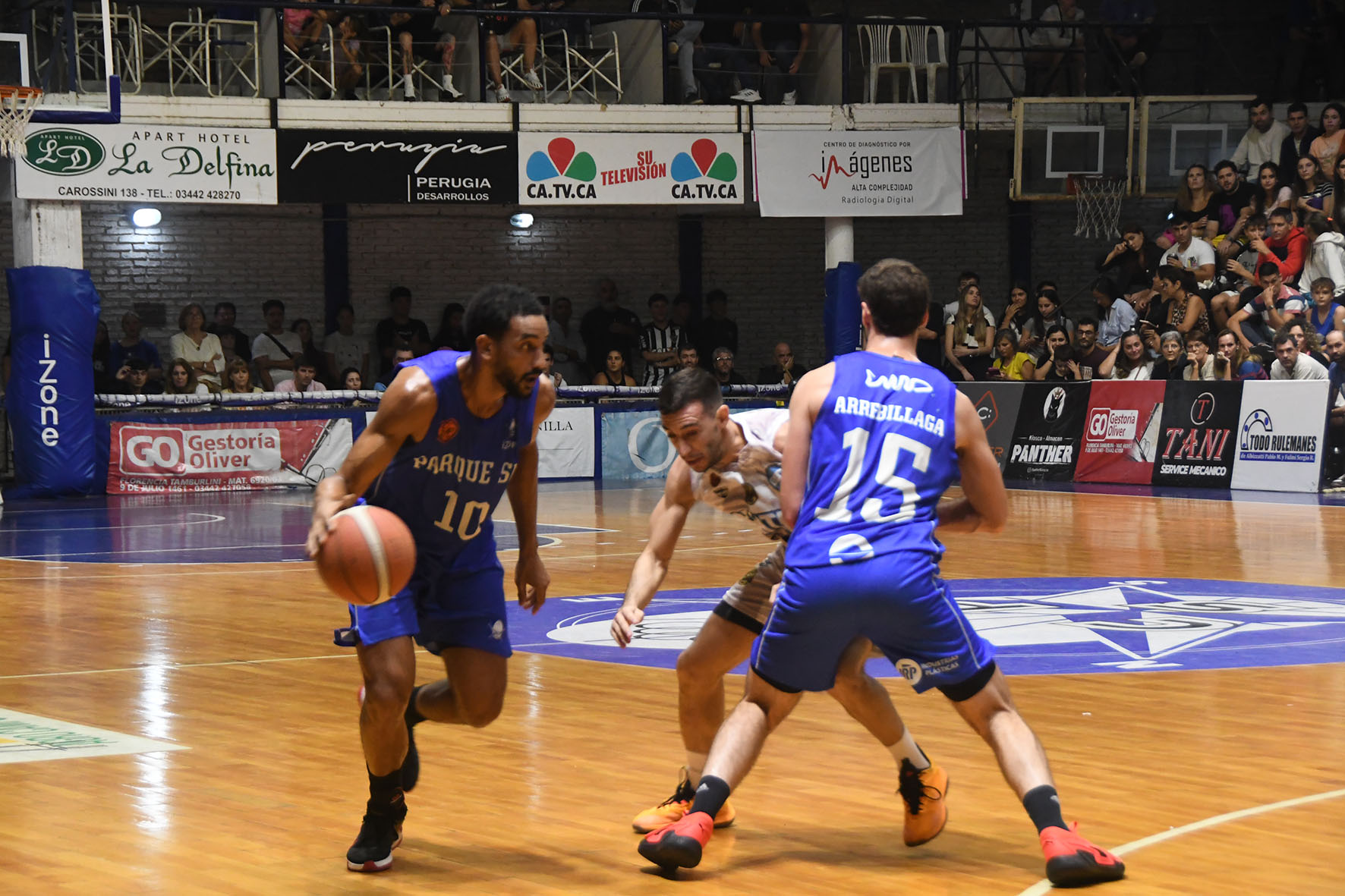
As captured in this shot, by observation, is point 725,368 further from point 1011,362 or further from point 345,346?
point 345,346

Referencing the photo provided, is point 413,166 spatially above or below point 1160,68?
below

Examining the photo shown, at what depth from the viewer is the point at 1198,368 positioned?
17281 mm

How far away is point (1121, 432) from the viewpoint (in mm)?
18125

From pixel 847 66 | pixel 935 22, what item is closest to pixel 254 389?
pixel 847 66

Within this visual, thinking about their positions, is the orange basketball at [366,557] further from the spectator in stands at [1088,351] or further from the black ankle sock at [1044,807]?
the spectator in stands at [1088,351]

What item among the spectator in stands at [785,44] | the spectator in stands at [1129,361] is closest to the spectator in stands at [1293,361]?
the spectator in stands at [1129,361]

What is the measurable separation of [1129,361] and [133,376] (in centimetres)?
1148

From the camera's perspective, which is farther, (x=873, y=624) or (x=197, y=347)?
(x=197, y=347)

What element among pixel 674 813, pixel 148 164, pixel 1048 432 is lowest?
pixel 674 813

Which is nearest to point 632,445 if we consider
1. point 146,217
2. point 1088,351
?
point 1088,351

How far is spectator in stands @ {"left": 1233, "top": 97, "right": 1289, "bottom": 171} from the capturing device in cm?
2019

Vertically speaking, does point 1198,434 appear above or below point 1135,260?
below

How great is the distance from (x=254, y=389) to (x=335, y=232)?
4.04m

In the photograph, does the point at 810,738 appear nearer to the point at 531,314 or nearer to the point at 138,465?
the point at 531,314
